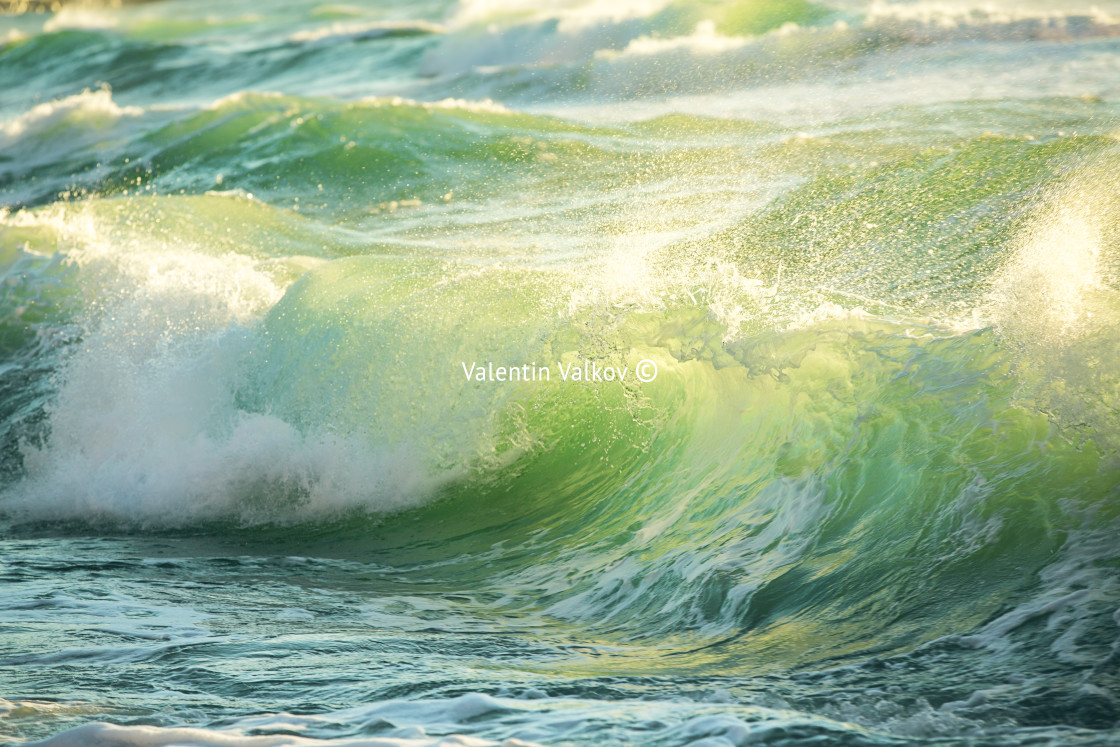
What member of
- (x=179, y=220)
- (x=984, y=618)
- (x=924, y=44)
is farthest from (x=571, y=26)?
(x=984, y=618)

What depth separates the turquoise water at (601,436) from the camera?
348 cm

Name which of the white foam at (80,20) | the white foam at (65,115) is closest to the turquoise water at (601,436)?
the white foam at (65,115)

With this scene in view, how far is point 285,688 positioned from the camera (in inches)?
140

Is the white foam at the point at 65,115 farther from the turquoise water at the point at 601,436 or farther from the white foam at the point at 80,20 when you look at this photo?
the white foam at the point at 80,20

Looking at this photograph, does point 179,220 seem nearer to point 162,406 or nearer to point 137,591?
point 162,406

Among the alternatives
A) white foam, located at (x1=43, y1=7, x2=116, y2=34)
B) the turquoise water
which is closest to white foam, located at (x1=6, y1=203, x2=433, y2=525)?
the turquoise water

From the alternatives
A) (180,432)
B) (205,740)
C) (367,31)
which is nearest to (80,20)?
(367,31)

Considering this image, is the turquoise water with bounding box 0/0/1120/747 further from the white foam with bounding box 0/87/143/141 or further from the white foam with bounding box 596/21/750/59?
the white foam with bounding box 0/87/143/141

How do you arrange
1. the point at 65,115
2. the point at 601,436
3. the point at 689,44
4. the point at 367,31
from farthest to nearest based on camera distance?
the point at 367,31, the point at 65,115, the point at 689,44, the point at 601,436

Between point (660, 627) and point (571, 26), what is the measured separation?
1560cm

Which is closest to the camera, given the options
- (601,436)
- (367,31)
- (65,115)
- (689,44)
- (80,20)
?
(601,436)

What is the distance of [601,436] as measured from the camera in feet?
21.0

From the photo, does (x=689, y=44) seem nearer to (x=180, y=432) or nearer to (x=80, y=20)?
(x=180, y=432)

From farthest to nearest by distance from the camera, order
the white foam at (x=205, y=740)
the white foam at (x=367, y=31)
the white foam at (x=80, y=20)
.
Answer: the white foam at (x=80, y=20) < the white foam at (x=367, y=31) < the white foam at (x=205, y=740)
